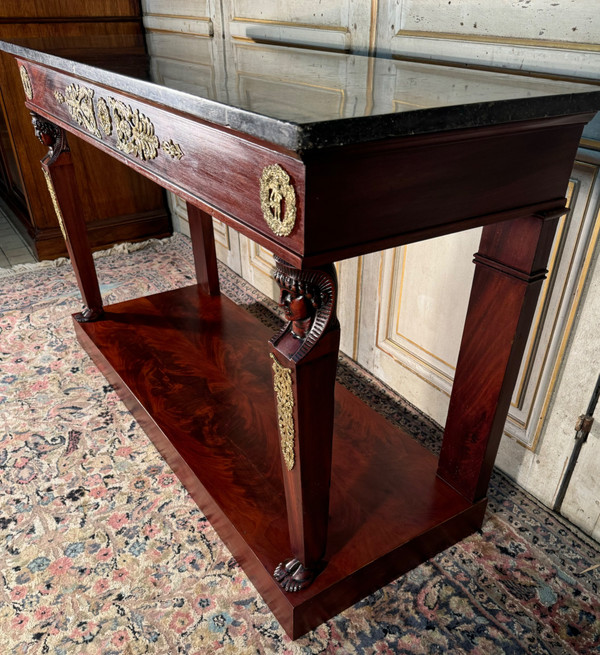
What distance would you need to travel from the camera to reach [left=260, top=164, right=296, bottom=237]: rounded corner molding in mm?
868

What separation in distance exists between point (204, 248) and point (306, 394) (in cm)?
165

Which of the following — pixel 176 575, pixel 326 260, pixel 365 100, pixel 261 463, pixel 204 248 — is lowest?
pixel 176 575

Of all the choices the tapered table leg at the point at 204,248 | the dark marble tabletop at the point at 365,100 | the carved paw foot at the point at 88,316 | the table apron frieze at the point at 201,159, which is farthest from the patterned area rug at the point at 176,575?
the dark marble tabletop at the point at 365,100

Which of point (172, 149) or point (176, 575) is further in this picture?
point (176, 575)

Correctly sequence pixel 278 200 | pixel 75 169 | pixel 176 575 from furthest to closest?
pixel 75 169, pixel 176 575, pixel 278 200

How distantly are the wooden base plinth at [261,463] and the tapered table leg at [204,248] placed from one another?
0.83ft

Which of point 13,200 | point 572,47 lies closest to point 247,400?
point 572,47

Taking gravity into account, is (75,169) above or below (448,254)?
below

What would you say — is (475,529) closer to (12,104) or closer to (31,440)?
(31,440)

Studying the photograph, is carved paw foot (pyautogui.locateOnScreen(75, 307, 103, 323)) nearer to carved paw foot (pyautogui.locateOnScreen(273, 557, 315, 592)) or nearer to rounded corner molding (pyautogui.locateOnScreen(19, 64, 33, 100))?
rounded corner molding (pyautogui.locateOnScreen(19, 64, 33, 100))

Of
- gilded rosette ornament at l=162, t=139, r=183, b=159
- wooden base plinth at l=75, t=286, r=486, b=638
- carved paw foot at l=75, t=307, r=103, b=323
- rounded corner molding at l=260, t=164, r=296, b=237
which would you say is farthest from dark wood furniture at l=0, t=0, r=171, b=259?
rounded corner molding at l=260, t=164, r=296, b=237

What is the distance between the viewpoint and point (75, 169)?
347cm

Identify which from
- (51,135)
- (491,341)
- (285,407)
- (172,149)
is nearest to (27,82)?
(51,135)

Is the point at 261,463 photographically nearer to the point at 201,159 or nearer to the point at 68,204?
the point at 201,159
